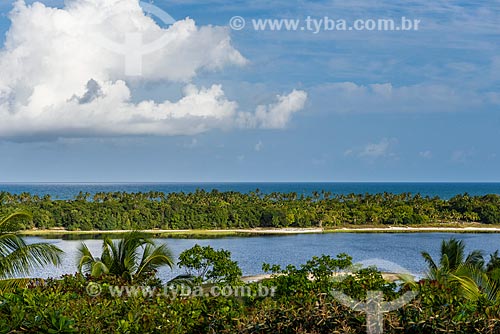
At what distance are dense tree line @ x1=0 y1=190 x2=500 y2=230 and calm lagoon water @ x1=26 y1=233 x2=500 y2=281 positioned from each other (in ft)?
21.2

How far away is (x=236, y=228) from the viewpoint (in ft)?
207

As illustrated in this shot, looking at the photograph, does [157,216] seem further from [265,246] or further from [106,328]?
[106,328]

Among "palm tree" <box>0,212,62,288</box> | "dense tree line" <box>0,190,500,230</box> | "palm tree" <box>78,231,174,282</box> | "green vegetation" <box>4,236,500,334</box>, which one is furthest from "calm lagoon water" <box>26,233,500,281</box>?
"green vegetation" <box>4,236,500,334</box>

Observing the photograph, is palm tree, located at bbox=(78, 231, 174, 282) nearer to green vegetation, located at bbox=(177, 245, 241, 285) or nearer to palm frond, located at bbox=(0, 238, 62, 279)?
green vegetation, located at bbox=(177, 245, 241, 285)

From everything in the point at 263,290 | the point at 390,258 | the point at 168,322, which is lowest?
the point at 390,258

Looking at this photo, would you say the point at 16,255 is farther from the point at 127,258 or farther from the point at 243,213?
the point at 243,213

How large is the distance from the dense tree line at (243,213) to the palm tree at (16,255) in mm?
50214

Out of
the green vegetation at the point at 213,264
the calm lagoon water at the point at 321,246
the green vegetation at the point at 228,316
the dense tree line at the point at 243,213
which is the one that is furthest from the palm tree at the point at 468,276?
the dense tree line at the point at 243,213

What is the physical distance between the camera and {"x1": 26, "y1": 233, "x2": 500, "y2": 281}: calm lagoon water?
40906 mm

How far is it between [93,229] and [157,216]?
714 centimetres

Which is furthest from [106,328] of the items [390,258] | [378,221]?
[378,221]

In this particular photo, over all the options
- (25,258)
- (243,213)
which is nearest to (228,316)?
(25,258)

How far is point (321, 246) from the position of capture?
163ft

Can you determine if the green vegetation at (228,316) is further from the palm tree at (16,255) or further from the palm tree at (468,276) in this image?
the palm tree at (16,255)
